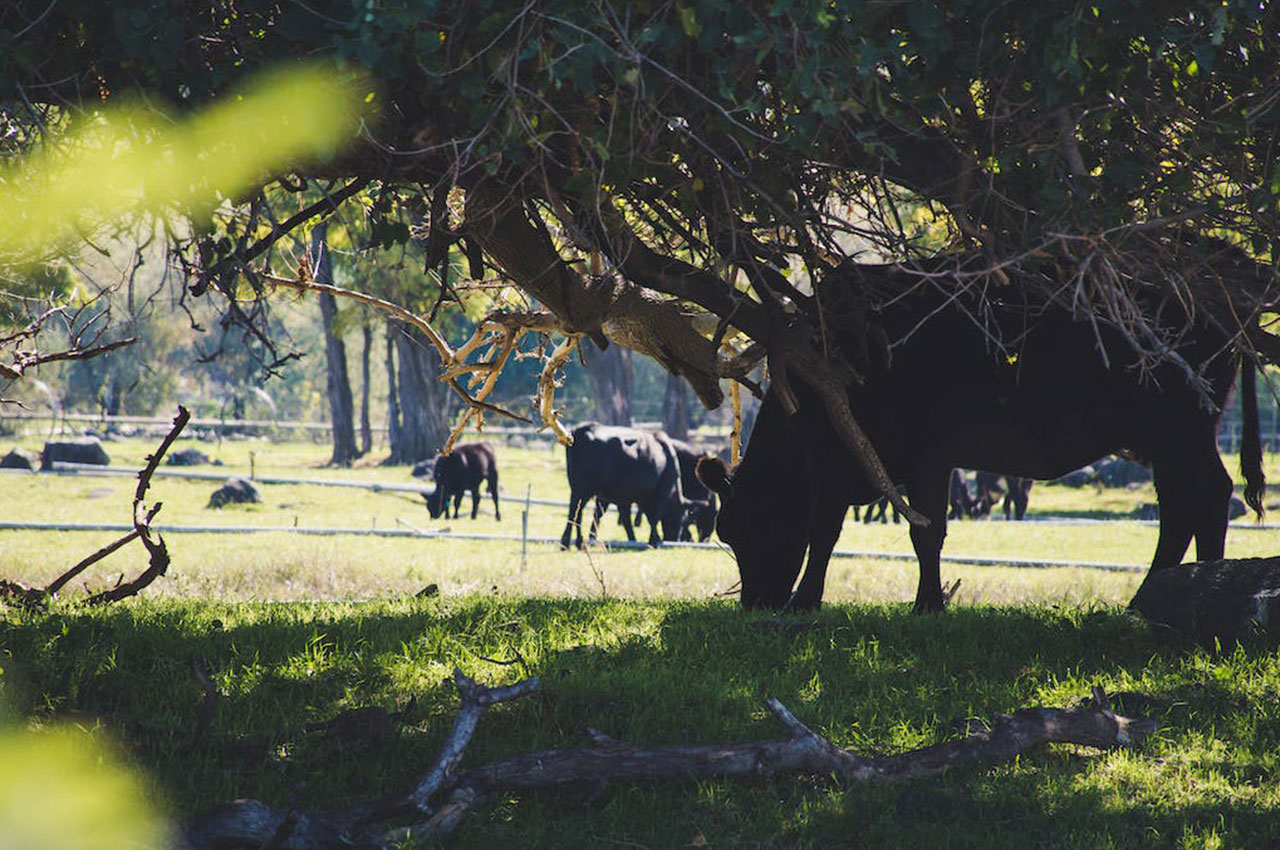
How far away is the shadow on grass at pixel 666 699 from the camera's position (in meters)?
4.93

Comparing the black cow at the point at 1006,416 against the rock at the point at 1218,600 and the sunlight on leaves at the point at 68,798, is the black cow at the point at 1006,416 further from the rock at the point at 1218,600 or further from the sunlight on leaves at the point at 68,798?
the sunlight on leaves at the point at 68,798

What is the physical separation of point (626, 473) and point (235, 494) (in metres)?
8.97

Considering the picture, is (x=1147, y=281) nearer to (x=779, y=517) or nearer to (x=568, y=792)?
(x=779, y=517)

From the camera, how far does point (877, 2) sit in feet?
15.6

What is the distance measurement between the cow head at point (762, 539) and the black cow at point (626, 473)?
45.8 ft

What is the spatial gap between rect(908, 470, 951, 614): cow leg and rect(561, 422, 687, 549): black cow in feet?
49.0

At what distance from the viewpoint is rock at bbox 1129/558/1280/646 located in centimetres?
681

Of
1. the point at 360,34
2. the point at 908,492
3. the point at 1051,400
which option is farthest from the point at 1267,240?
the point at 360,34

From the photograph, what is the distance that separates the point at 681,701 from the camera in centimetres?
601

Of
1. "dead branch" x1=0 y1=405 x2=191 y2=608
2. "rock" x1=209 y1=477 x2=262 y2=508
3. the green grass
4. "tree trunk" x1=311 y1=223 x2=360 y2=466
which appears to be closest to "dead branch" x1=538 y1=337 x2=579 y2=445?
the green grass

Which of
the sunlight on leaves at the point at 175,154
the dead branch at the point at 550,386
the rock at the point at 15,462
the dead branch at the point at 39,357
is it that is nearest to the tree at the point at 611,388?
the rock at the point at 15,462

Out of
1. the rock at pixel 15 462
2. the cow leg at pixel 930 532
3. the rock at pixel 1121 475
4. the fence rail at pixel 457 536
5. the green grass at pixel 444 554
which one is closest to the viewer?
the cow leg at pixel 930 532

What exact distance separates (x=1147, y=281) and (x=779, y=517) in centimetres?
305

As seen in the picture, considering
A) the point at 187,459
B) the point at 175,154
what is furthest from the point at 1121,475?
the point at 175,154
